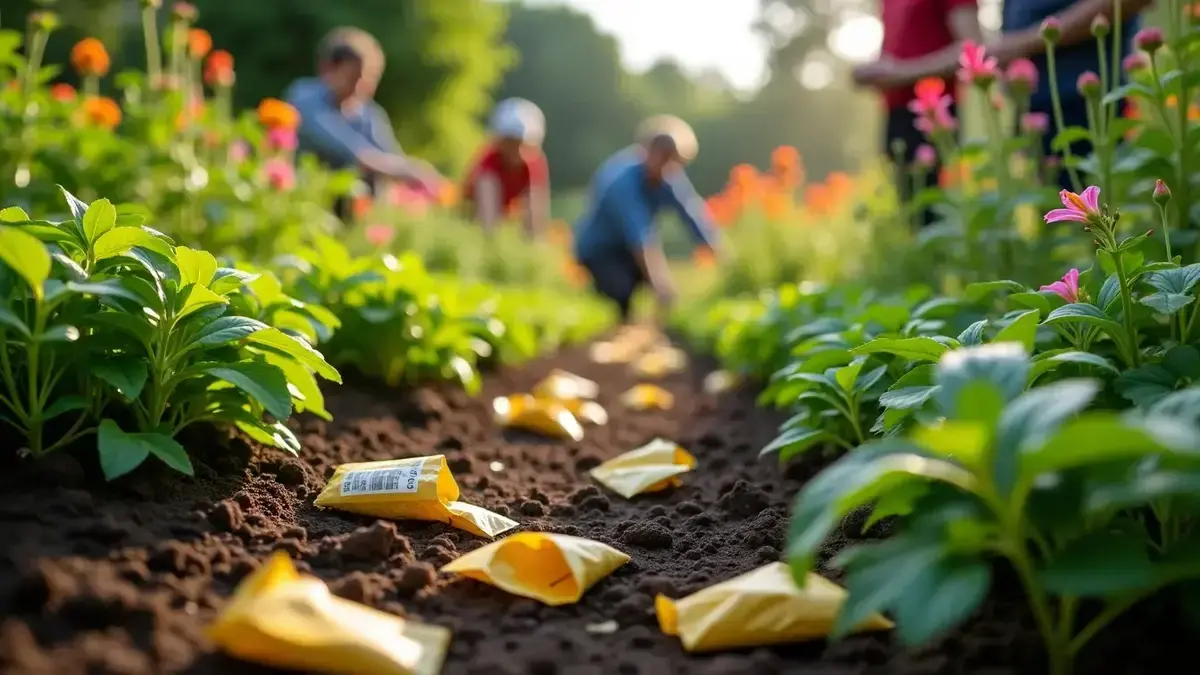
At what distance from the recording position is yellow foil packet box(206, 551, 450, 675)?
1038mm

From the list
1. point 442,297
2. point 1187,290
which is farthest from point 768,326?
point 1187,290

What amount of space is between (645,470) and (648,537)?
18.0 inches

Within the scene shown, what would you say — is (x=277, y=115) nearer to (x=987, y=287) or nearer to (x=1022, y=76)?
(x=1022, y=76)

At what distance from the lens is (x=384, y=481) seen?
1.66m

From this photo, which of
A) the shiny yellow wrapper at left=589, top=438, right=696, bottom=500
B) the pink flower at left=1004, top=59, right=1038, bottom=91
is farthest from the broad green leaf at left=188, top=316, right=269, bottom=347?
the pink flower at left=1004, top=59, right=1038, bottom=91

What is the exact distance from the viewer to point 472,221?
811 centimetres

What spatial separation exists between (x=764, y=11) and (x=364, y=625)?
39.8 metres

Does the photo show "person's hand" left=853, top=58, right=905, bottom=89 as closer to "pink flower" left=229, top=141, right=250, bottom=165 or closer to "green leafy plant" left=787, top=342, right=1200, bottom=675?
"pink flower" left=229, top=141, right=250, bottom=165

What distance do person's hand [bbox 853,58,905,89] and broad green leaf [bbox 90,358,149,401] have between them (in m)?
2.83

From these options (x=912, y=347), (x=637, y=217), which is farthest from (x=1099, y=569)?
(x=637, y=217)

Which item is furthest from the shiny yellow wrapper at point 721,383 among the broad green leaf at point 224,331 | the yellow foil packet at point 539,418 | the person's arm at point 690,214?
the person's arm at point 690,214

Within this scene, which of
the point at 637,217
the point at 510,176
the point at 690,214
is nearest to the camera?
the point at 637,217

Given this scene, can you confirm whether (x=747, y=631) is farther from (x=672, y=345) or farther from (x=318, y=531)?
(x=672, y=345)

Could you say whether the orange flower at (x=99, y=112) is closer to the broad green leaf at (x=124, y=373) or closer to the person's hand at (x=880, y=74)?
the broad green leaf at (x=124, y=373)
